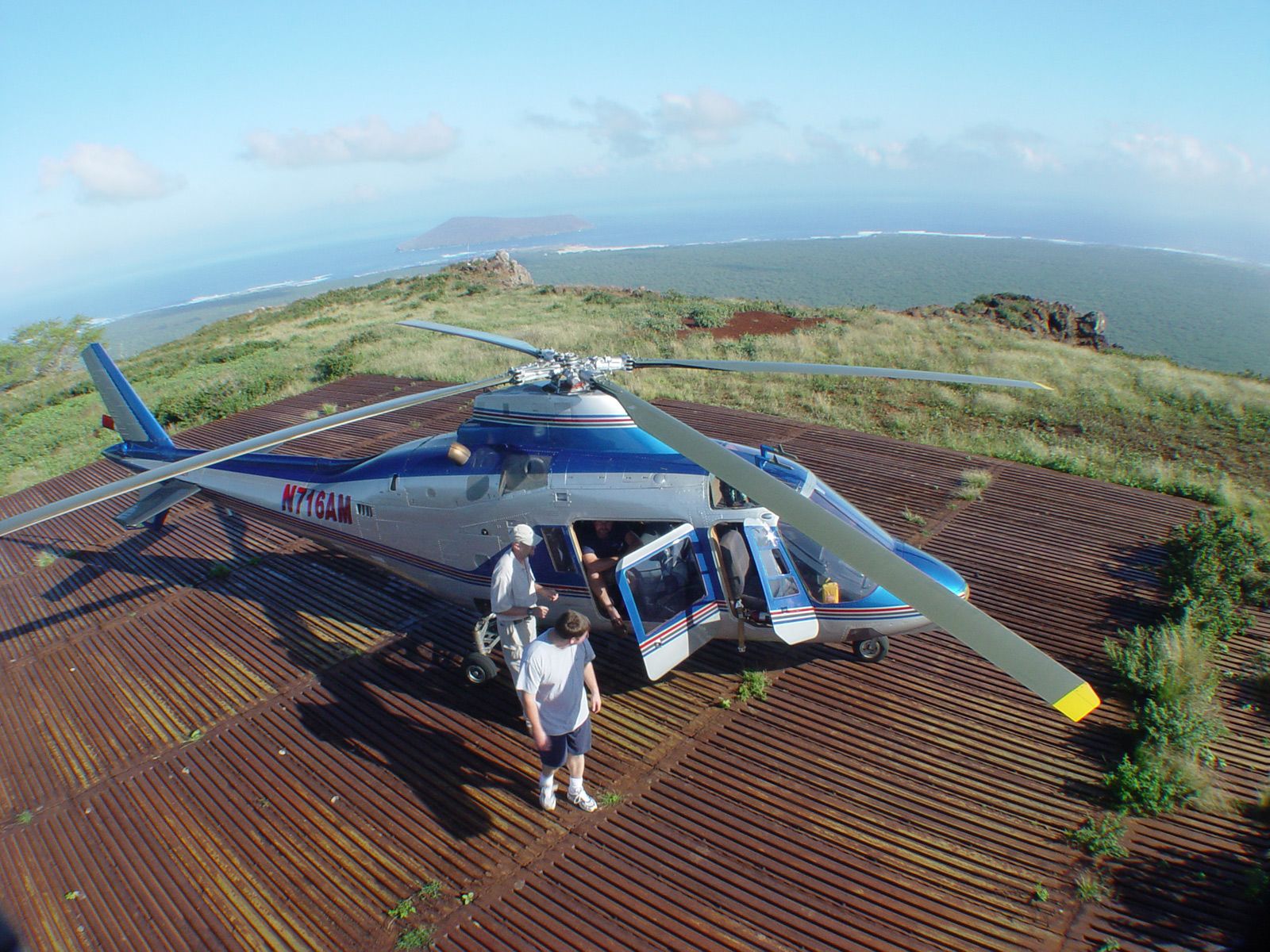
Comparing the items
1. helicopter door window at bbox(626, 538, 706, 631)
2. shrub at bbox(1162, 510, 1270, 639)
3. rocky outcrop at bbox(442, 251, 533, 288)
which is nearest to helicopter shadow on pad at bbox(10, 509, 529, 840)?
helicopter door window at bbox(626, 538, 706, 631)

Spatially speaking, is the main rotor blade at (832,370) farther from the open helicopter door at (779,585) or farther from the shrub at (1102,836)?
the shrub at (1102,836)

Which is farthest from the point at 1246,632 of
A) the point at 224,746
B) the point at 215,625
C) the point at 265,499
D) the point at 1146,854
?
the point at 215,625

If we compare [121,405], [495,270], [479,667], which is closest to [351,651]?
[479,667]

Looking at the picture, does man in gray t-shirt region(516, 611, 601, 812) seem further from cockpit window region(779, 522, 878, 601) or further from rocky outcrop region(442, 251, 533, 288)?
rocky outcrop region(442, 251, 533, 288)

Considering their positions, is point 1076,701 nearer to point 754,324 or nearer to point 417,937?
point 417,937

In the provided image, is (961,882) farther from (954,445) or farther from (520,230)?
(520,230)

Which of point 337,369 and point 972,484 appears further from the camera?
point 337,369
